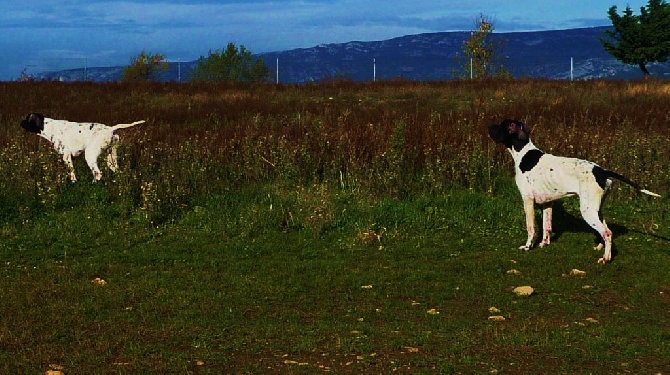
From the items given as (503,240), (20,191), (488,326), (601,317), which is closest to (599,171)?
(503,240)

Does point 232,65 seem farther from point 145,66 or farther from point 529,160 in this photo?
point 529,160

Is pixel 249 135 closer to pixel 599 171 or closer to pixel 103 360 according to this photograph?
pixel 599 171

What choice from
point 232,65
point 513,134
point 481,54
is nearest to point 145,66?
point 232,65

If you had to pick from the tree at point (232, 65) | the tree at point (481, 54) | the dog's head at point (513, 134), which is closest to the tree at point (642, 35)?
the tree at point (481, 54)

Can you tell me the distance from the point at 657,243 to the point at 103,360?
7.17 m

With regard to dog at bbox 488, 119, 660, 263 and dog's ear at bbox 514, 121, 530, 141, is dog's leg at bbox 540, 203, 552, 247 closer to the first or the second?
dog at bbox 488, 119, 660, 263

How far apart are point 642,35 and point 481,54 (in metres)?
17.6

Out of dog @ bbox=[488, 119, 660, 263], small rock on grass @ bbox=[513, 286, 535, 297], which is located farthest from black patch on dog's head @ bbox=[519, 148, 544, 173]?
small rock on grass @ bbox=[513, 286, 535, 297]

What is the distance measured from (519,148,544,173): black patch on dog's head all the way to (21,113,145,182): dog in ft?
21.0

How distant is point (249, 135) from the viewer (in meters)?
14.1

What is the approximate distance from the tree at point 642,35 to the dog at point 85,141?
170ft

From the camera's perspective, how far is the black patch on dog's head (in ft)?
30.3

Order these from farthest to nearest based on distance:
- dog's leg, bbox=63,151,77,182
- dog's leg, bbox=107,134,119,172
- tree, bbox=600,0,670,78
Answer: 1. tree, bbox=600,0,670,78
2. dog's leg, bbox=63,151,77,182
3. dog's leg, bbox=107,134,119,172

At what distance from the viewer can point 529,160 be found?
9.30 m
